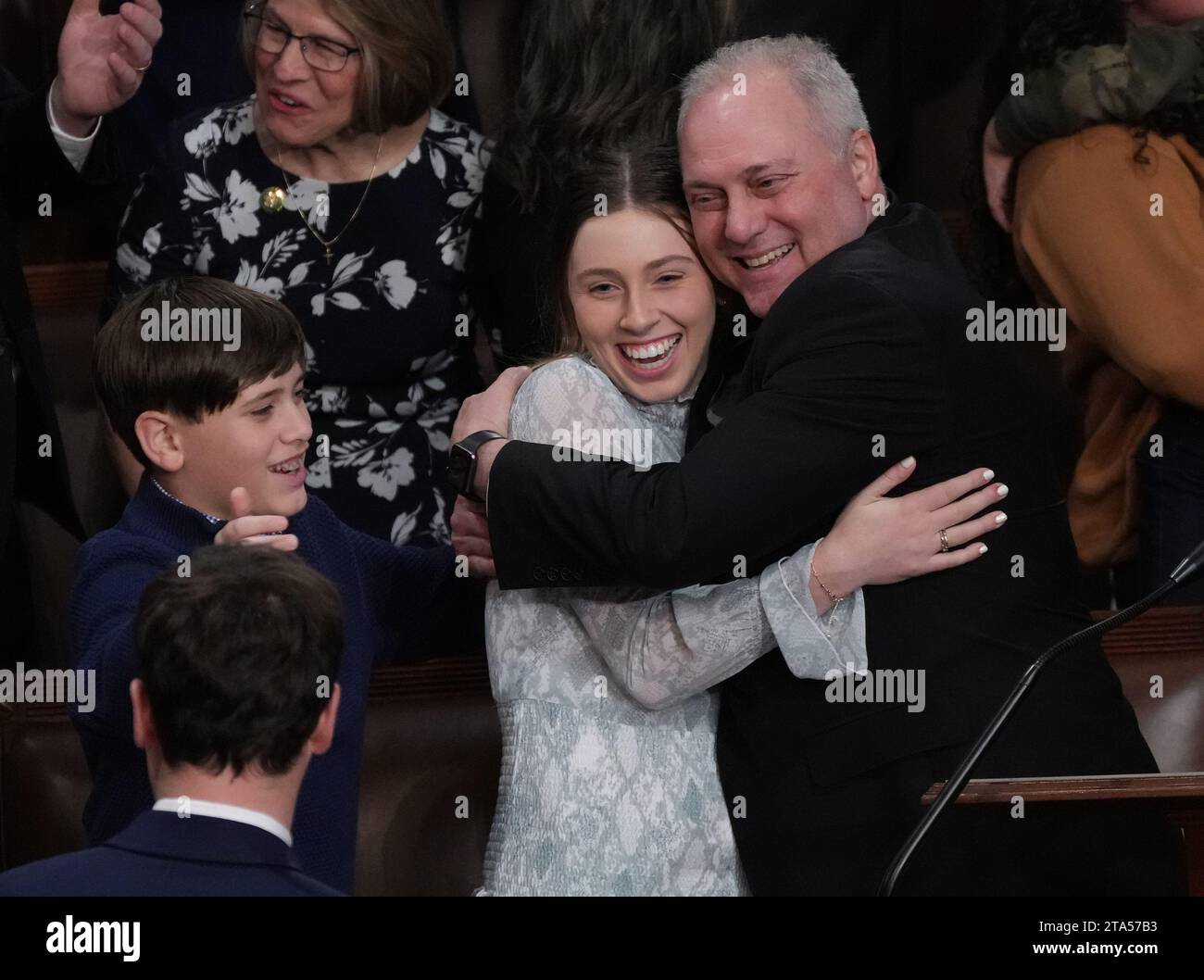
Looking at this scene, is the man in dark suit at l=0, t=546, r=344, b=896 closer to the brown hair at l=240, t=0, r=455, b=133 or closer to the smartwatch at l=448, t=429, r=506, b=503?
the smartwatch at l=448, t=429, r=506, b=503

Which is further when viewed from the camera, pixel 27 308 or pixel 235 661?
pixel 27 308

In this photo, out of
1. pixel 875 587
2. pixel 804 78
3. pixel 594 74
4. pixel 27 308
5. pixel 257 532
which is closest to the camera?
pixel 257 532

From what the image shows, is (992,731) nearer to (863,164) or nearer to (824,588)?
(824,588)

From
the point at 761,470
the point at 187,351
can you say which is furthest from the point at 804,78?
the point at 187,351

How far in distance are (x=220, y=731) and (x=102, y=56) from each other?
48.6 inches

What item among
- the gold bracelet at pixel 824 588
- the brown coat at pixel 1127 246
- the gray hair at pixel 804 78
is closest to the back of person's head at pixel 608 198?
the gray hair at pixel 804 78

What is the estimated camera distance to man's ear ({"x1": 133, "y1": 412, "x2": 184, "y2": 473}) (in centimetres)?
202

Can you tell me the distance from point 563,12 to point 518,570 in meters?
0.79

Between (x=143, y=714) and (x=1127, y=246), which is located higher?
(x=1127, y=246)

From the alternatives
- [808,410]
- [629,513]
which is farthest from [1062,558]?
[629,513]

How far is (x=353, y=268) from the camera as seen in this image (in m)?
2.66

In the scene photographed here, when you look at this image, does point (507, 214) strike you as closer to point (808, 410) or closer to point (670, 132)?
point (670, 132)

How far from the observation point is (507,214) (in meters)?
2.55

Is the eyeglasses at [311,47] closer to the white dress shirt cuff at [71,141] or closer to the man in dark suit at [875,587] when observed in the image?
the white dress shirt cuff at [71,141]
